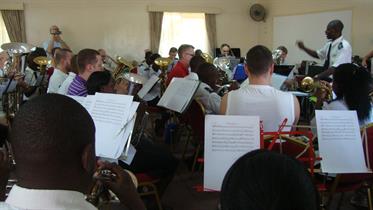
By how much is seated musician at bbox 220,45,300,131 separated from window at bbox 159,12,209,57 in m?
9.08

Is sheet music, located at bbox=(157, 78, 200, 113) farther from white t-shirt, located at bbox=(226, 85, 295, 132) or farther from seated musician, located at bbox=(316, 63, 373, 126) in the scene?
seated musician, located at bbox=(316, 63, 373, 126)

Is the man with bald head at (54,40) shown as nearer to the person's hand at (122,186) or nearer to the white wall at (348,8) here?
the white wall at (348,8)

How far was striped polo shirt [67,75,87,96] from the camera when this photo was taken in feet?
10.3

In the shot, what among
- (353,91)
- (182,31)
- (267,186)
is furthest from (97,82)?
(182,31)

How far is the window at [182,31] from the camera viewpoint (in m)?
11.5

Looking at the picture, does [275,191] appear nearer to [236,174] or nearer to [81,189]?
[236,174]

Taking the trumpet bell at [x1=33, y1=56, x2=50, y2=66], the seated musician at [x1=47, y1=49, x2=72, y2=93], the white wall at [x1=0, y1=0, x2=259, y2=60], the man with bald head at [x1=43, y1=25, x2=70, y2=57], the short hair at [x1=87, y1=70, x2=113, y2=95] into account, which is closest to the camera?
the short hair at [x1=87, y1=70, x2=113, y2=95]

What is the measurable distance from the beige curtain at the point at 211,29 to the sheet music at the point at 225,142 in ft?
33.4

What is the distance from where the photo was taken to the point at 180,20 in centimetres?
1166

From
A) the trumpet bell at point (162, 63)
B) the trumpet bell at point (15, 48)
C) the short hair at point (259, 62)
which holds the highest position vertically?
the trumpet bell at point (15, 48)

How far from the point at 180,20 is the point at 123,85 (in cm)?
864

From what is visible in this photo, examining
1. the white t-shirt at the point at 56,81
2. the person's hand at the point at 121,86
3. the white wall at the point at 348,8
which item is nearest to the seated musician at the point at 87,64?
the person's hand at the point at 121,86

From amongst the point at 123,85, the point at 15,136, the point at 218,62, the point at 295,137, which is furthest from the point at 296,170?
the point at 218,62

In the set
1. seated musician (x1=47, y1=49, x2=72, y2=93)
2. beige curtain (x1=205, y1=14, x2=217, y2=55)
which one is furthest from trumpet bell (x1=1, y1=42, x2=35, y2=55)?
beige curtain (x1=205, y1=14, x2=217, y2=55)
